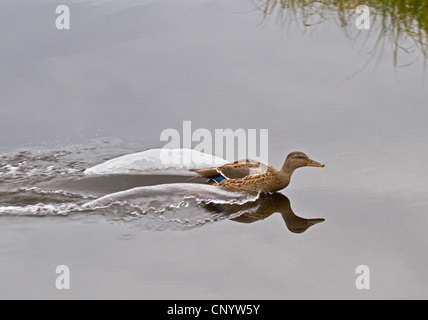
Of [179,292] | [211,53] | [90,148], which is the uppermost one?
[211,53]

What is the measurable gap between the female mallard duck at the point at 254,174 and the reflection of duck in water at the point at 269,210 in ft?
0.44

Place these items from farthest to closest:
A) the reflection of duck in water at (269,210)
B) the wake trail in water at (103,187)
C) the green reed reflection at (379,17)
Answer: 1. the green reed reflection at (379,17)
2. the wake trail in water at (103,187)
3. the reflection of duck in water at (269,210)

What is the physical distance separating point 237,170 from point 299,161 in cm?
73

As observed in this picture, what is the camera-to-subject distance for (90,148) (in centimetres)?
865

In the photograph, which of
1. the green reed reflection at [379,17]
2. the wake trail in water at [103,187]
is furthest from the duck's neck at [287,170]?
the green reed reflection at [379,17]

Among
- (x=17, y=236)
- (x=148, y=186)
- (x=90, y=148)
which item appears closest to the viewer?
(x=17, y=236)

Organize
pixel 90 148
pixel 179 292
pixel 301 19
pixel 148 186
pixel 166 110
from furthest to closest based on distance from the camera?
pixel 301 19
pixel 166 110
pixel 90 148
pixel 148 186
pixel 179 292

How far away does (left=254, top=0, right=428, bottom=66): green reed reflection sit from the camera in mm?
10227

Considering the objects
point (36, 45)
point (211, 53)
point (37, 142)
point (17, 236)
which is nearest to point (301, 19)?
point (211, 53)

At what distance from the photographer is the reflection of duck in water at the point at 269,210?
698cm

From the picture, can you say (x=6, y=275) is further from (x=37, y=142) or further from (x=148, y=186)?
(x=37, y=142)

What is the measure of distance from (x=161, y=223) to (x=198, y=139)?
1702mm

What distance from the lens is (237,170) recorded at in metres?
8.13

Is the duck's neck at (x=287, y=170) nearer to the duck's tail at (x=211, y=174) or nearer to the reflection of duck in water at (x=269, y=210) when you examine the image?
the reflection of duck in water at (x=269, y=210)
